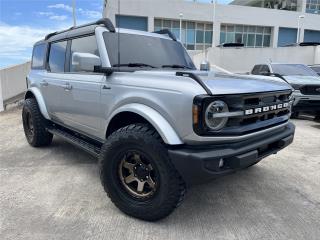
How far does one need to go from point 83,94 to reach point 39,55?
2411mm

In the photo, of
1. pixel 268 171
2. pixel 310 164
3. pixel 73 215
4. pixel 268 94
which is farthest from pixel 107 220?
pixel 310 164

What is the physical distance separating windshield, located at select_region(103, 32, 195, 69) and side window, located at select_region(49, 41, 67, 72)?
1.24 metres

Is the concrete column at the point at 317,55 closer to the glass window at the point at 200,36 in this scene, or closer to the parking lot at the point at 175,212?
the glass window at the point at 200,36

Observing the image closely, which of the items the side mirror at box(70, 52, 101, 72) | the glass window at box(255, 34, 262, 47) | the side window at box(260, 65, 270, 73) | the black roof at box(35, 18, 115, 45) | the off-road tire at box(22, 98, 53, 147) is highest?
the glass window at box(255, 34, 262, 47)

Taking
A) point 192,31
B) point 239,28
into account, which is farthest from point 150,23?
point 239,28

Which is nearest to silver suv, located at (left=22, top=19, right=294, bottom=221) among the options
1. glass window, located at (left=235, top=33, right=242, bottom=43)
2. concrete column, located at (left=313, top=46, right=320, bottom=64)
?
concrete column, located at (left=313, top=46, right=320, bottom=64)

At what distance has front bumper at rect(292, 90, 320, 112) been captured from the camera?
332 inches

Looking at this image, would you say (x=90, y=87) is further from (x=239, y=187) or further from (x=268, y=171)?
(x=268, y=171)

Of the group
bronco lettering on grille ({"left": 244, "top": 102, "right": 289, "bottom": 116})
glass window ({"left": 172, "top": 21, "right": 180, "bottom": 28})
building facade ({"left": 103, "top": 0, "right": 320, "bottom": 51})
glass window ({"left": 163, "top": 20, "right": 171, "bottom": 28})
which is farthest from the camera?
glass window ({"left": 172, "top": 21, "right": 180, "bottom": 28})

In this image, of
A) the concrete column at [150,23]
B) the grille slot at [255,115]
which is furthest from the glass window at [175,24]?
the grille slot at [255,115]

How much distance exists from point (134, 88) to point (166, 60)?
1225mm

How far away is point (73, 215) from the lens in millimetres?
3344

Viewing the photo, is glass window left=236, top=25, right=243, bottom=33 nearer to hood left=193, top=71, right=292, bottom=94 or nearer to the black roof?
the black roof

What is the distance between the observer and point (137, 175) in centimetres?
329
